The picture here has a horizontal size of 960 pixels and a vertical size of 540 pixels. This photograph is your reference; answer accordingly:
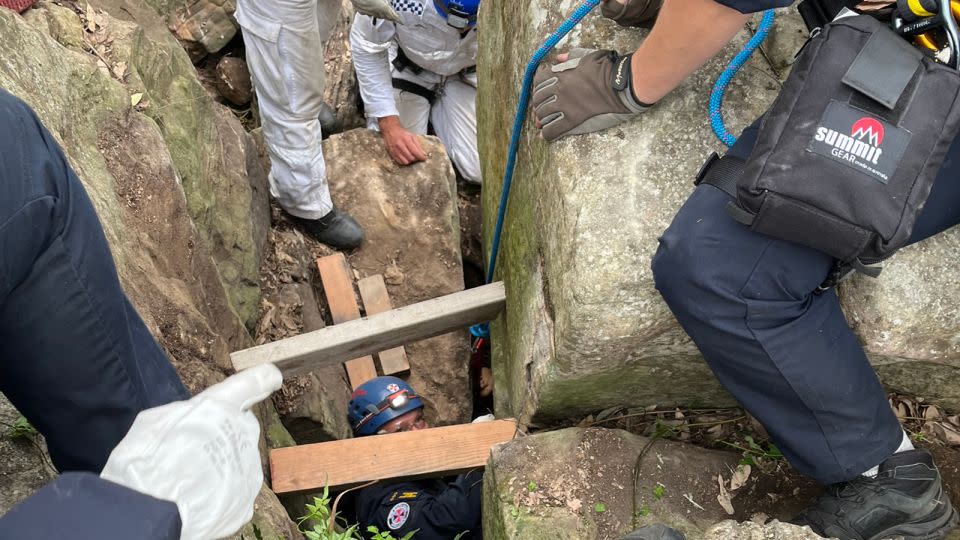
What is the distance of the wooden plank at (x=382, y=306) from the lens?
4047mm

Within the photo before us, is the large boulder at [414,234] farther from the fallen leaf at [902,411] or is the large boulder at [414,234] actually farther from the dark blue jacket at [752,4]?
the dark blue jacket at [752,4]

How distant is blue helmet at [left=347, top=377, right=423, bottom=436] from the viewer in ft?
11.3

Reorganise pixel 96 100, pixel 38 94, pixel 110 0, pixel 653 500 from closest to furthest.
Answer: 1. pixel 653 500
2. pixel 38 94
3. pixel 96 100
4. pixel 110 0

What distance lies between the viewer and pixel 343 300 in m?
4.11

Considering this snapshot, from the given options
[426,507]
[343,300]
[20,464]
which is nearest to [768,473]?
[426,507]

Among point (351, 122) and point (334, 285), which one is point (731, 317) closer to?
point (334, 285)

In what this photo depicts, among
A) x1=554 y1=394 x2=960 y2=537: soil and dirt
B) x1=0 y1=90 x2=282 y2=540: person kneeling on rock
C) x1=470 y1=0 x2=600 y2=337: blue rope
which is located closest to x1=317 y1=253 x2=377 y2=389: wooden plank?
x1=470 y1=0 x2=600 y2=337: blue rope

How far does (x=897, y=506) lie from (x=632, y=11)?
1625 millimetres

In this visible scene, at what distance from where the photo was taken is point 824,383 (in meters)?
1.97

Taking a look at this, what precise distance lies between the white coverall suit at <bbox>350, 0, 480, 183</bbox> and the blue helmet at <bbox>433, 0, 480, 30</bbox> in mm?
122

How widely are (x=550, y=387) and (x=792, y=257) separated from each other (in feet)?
3.09

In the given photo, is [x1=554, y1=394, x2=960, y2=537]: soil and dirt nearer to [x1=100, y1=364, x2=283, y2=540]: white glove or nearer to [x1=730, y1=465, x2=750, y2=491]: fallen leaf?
[x1=730, y1=465, x2=750, y2=491]: fallen leaf

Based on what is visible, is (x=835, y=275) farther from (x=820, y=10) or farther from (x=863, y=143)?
(x=820, y=10)

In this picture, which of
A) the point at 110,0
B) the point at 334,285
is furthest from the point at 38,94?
the point at 334,285
